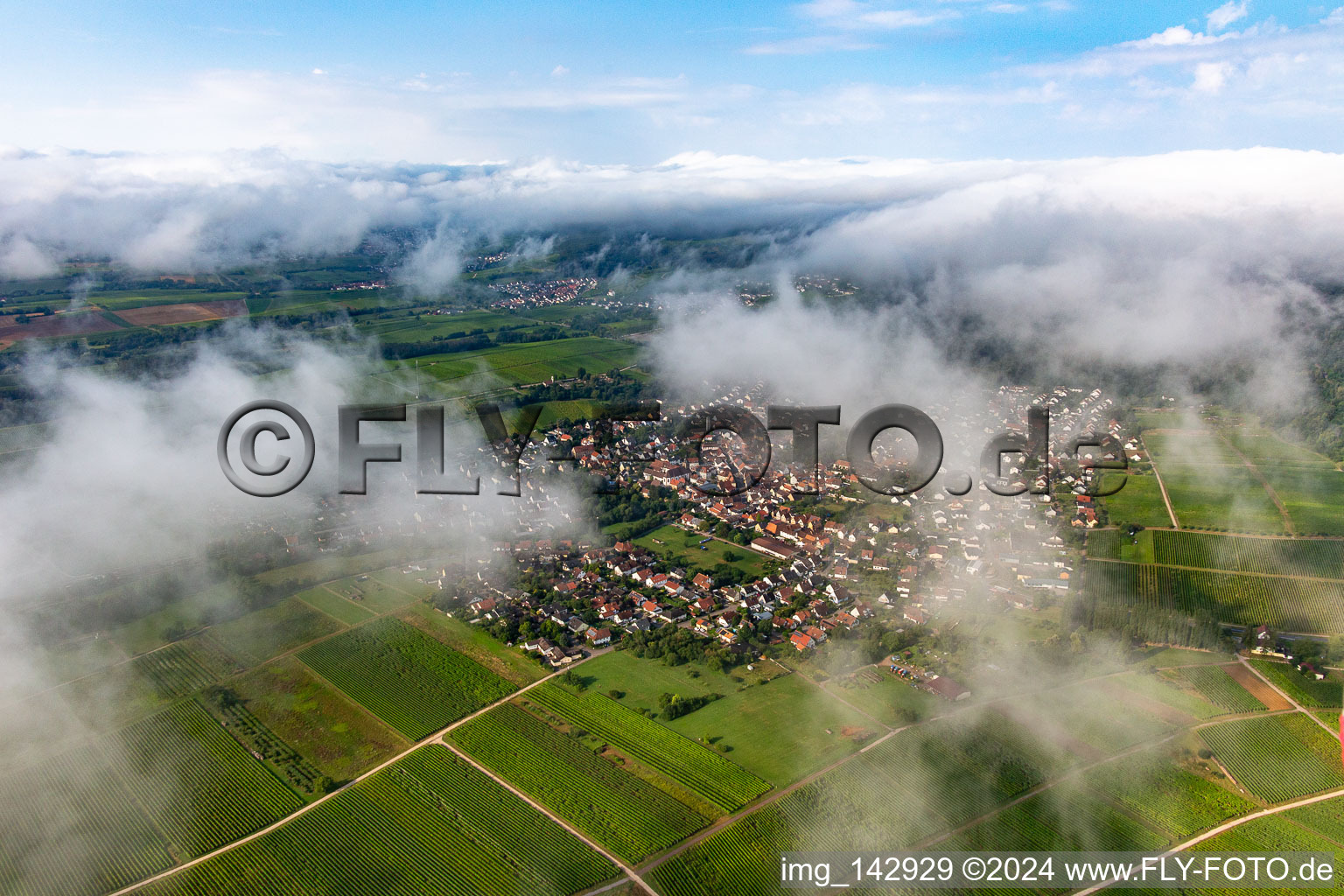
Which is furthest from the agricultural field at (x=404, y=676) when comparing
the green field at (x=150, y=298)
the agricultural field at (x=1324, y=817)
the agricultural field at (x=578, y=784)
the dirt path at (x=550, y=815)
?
the green field at (x=150, y=298)

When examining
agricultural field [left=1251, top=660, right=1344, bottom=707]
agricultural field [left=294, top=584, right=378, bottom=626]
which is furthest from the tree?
agricultural field [left=294, top=584, right=378, bottom=626]

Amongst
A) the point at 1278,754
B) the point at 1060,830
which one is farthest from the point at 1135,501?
the point at 1060,830

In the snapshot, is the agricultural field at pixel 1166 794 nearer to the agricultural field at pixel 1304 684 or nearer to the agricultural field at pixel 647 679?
the agricultural field at pixel 1304 684

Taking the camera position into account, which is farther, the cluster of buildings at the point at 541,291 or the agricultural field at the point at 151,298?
the cluster of buildings at the point at 541,291

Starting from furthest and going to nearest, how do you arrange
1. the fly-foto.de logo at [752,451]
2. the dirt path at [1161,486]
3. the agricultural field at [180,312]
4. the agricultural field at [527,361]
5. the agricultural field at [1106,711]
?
the agricultural field at [527,361] → the agricultural field at [180,312] → the dirt path at [1161,486] → the fly-foto.de logo at [752,451] → the agricultural field at [1106,711]

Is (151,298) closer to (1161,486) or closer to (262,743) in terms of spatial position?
(262,743)
